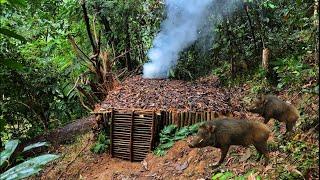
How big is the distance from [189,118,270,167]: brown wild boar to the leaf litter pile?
3122mm

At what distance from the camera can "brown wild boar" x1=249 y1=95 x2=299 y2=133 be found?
5.65 metres

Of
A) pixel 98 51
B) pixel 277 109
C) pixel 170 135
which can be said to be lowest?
pixel 170 135

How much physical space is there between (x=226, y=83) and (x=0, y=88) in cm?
650

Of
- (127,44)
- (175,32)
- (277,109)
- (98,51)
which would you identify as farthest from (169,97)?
(127,44)

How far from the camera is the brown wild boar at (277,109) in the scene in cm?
565

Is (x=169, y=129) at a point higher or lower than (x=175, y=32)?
→ lower

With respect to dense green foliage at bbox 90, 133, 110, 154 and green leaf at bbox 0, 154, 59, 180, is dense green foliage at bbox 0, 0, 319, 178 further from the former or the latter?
green leaf at bbox 0, 154, 59, 180

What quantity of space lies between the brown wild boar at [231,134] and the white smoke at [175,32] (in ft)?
26.7

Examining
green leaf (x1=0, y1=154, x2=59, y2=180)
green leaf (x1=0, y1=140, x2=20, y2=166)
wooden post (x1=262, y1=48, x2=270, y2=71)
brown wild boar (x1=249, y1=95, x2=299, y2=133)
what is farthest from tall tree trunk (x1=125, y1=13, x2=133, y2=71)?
green leaf (x1=0, y1=154, x2=59, y2=180)

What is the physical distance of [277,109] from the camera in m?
5.70

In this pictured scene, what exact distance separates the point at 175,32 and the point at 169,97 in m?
5.42

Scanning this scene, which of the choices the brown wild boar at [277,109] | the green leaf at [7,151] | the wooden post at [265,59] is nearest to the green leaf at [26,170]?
the green leaf at [7,151]

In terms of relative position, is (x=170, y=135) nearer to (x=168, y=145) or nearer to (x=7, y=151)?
(x=168, y=145)

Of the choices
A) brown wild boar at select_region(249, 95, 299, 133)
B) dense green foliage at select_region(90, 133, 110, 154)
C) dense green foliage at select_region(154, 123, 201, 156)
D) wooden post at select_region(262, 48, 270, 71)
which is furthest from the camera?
wooden post at select_region(262, 48, 270, 71)
